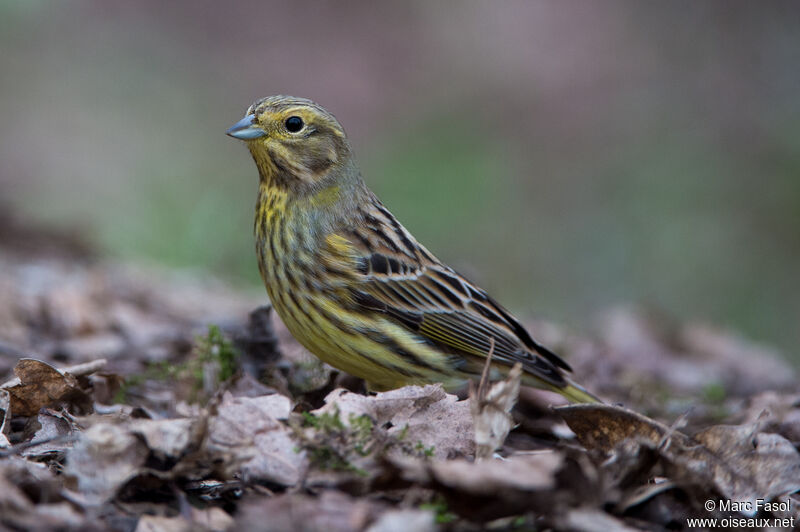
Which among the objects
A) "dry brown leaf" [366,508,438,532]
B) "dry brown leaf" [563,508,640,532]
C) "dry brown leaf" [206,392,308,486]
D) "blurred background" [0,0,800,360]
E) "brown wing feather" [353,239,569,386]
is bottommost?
"dry brown leaf" [366,508,438,532]

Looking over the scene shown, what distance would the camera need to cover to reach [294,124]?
5656 millimetres

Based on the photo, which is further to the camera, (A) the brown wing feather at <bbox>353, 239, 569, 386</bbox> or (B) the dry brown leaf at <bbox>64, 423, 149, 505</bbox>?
(A) the brown wing feather at <bbox>353, 239, 569, 386</bbox>

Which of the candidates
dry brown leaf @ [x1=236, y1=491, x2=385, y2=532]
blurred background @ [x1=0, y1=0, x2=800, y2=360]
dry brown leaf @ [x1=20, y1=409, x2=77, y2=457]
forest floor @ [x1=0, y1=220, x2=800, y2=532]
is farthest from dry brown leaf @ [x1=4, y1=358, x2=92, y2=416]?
blurred background @ [x1=0, y1=0, x2=800, y2=360]

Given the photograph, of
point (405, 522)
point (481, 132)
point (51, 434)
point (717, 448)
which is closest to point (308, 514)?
point (405, 522)

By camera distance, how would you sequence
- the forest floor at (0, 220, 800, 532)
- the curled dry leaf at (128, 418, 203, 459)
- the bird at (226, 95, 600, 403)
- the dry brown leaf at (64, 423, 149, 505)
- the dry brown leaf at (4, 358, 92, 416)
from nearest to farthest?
the forest floor at (0, 220, 800, 532) < the dry brown leaf at (64, 423, 149, 505) < the curled dry leaf at (128, 418, 203, 459) < the dry brown leaf at (4, 358, 92, 416) < the bird at (226, 95, 600, 403)

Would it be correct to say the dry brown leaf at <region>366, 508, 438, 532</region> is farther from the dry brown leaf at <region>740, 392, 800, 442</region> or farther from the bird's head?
the bird's head

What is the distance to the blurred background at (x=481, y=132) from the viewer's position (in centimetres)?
1424

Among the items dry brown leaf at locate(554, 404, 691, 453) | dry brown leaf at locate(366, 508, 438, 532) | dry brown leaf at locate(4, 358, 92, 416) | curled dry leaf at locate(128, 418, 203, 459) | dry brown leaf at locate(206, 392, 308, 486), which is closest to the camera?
dry brown leaf at locate(366, 508, 438, 532)

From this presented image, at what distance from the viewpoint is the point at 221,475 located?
3.30 meters

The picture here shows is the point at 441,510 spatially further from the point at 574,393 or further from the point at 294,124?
the point at 294,124

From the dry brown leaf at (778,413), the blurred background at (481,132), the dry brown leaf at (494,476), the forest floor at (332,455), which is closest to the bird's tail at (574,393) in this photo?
the forest floor at (332,455)

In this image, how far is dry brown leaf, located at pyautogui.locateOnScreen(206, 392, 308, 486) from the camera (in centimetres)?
332

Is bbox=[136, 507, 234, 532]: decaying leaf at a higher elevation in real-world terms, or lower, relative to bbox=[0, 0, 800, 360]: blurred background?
lower

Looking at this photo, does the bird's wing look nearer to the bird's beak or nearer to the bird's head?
the bird's head
